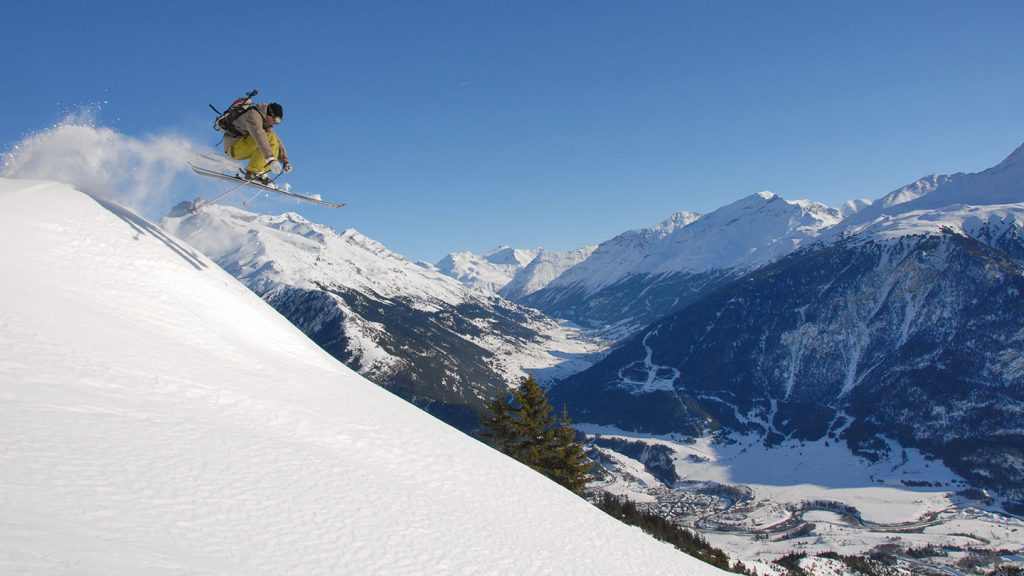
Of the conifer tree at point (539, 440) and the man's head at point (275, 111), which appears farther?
the conifer tree at point (539, 440)

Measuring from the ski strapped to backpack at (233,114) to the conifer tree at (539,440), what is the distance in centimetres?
2589

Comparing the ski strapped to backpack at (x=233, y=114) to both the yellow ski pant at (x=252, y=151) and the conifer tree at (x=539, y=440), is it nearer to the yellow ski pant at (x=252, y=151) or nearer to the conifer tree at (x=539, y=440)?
the yellow ski pant at (x=252, y=151)

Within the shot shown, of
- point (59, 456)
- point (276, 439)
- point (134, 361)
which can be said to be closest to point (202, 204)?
point (134, 361)

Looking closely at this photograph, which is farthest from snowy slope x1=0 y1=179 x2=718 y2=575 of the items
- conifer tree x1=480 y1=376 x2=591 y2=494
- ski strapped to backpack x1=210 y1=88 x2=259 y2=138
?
conifer tree x1=480 y1=376 x2=591 y2=494

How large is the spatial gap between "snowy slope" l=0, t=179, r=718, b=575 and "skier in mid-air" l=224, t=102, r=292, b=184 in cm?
518

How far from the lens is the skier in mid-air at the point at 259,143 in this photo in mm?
20469

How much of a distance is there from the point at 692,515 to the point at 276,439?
212 meters

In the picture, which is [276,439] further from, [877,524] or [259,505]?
[877,524]

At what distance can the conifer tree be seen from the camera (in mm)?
40406

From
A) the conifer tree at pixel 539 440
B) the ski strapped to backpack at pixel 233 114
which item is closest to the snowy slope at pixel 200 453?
the ski strapped to backpack at pixel 233 114

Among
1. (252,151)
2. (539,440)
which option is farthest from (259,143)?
(539,440)

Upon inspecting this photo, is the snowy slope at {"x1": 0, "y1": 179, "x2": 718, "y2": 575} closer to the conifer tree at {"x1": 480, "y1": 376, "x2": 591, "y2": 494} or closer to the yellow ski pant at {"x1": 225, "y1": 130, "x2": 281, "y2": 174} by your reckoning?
the yellow ski pant at {"x1": 225, "y1": 130, "x2": 281, "y2": 174}

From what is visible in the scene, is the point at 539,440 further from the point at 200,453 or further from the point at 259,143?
the point at 200,453

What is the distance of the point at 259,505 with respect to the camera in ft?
29.5
